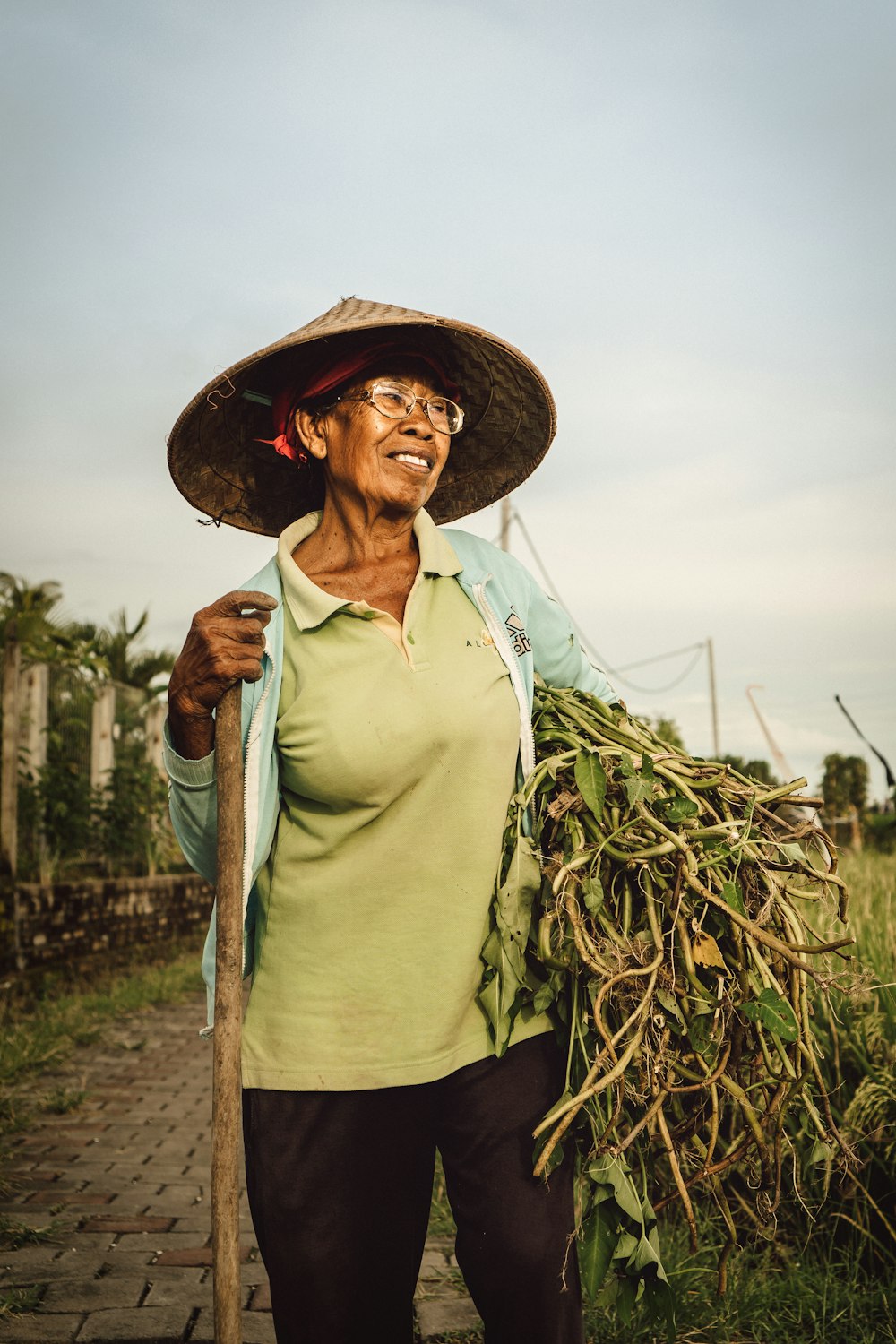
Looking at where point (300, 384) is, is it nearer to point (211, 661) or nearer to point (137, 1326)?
point (211, 661)

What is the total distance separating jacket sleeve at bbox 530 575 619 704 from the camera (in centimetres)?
255

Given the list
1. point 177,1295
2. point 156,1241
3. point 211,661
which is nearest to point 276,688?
point 211,661

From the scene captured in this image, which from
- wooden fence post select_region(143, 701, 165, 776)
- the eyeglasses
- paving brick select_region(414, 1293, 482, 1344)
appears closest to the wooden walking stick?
the eyeglasses

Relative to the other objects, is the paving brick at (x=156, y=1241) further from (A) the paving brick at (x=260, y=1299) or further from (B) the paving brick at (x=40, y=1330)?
(B) the paving brick at (x=40, y=1330)

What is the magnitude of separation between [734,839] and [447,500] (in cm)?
136

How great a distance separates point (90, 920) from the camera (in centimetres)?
899

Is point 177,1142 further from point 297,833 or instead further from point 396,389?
point 396,389

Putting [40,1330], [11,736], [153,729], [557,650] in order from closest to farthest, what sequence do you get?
[557,650] < [40,1330] < [11,736] < [153,729]

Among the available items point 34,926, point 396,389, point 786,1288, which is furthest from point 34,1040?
point 396,389

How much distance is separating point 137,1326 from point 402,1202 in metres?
1.55

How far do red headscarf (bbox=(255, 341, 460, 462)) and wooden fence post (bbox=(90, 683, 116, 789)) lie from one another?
7.88 m

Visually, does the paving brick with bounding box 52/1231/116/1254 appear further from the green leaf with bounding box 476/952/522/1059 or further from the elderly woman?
the green leaf with bounding box 476/952/522/1059

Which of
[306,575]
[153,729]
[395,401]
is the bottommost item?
[306,575]

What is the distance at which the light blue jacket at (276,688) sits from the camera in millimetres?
2199
